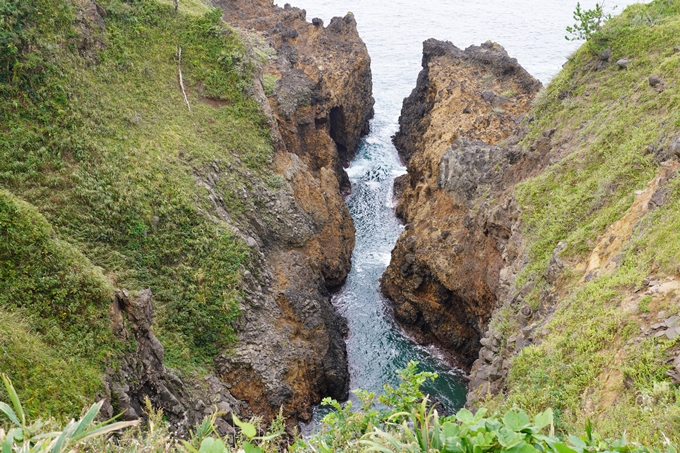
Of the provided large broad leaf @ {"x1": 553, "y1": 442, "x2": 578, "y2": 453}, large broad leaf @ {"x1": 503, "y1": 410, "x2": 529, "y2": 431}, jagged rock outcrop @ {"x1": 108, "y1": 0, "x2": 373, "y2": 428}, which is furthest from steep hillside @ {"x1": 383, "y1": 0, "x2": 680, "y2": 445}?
jagged rock outcrop @ {"x1": 108, "y1": 0, "x2": 373, "y2": 428}

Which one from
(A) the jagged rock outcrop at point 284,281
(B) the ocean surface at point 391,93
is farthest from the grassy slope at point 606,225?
(B) the ocean surface at point 391,93

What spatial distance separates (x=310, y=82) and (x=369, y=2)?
4965 centimetres

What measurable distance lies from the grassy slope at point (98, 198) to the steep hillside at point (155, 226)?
0.21 ft

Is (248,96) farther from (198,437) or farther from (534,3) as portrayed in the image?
(534,3)

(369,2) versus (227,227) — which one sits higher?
(369,2)

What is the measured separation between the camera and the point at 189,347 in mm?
20984

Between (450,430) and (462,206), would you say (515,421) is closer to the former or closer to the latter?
(450,430)

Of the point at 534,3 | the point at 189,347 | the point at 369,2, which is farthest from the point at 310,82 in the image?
the point at 534,3

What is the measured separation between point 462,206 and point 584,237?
13.3 m

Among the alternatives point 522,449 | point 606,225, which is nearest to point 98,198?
point 606,225

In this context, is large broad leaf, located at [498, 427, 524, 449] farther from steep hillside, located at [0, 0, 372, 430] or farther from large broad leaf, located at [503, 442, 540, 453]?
steep hillside, located at [0, 0, 372, 430]

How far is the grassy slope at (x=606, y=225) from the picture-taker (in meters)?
9.91

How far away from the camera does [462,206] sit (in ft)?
98.5

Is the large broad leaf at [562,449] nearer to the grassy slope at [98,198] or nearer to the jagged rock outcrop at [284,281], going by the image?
the jagged rock outcrop at [284,281]
